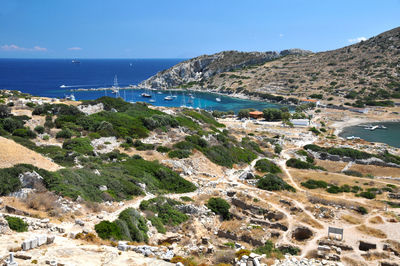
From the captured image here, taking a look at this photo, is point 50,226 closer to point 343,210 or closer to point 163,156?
point 163,156

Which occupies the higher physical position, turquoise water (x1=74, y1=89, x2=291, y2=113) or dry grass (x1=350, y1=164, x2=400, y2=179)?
turquoise water (x1=74, y1=89, x2=291, y2=113)

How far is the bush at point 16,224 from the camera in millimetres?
14180

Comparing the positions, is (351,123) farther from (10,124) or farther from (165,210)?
(10,124)

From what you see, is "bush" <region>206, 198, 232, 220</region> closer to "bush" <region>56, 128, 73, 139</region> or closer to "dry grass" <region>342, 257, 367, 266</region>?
"dry grass" <region>342, 257, 367, 266</region>

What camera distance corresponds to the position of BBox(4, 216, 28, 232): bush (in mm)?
14180

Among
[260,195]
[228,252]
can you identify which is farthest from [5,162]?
[260,195]

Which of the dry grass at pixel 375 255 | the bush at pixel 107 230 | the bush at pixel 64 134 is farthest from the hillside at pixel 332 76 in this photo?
the bush at pixel 107 230

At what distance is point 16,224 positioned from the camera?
1434 centimetres

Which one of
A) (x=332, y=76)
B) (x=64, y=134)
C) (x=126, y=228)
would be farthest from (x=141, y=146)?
(x=332, y=76)

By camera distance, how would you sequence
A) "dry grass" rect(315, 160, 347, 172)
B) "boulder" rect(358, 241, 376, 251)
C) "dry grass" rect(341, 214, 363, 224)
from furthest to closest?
"dry grass" rect(315, 160, 347, 172), "dry grass" rect(341, 214, 363, 224), "boulder" rect(358, 241, 376, 251)

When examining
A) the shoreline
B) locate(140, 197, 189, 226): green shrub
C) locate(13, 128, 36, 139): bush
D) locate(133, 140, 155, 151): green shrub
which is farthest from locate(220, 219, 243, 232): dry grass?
the shoreline

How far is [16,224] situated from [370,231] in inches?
894

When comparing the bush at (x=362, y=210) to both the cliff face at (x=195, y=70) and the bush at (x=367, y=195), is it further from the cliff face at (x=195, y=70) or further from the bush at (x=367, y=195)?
the cliff face at (x=195, y=70)

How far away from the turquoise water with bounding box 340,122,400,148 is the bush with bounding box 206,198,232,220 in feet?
198
